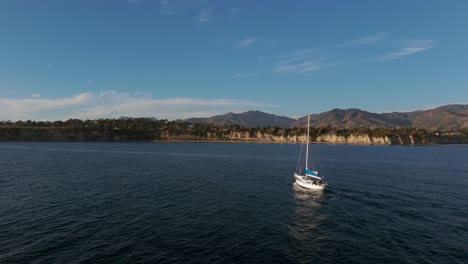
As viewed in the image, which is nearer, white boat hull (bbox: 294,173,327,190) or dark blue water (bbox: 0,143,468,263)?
dark blue water (bbox: 0,143,468,263)

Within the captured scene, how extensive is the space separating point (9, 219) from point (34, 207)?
7.03 metres

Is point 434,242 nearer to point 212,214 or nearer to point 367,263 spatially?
point 367,263

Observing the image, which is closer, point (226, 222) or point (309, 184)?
point (226, 222)

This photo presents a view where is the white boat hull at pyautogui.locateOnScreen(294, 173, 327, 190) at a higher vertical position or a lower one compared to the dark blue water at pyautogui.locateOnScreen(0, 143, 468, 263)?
higher

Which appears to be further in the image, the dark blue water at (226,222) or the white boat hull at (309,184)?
the white boat hull at (309,184)

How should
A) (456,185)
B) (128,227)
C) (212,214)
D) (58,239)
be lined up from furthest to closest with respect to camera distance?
(456,185) < (212,214) < (128,227) < (58,239)

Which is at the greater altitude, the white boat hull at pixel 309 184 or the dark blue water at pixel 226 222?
the white boat hull at pixel 309 184

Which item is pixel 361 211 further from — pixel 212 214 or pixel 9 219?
pixel 9 219

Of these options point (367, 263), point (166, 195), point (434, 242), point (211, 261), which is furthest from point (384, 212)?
point (166, 195)

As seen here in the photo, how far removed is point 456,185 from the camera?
8150 cm

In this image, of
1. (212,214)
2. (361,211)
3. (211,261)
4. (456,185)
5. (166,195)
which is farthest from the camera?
(456,185)

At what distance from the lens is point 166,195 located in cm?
6425

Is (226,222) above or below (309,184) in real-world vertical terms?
below

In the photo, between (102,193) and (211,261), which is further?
(102,193)
